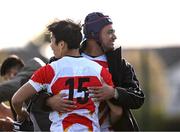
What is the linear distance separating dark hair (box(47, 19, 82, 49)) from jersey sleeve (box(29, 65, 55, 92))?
0.71 feet

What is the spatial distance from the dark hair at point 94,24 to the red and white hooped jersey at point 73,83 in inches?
14.6

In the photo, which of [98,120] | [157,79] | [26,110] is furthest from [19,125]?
[157,79]

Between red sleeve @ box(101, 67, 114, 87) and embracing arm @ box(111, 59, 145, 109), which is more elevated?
red sleeve @ box(101, 67, 114, 87)

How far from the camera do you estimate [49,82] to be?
4.84 m

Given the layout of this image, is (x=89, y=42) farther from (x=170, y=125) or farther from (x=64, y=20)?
(x=170, y=125)

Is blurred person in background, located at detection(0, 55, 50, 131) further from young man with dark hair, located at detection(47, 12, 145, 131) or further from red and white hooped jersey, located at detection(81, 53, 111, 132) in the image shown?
young man with dark hair, located at detection(47, 12, 145, 131)

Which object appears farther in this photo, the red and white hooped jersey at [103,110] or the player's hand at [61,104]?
the red and white hooped jersey at [103,110]

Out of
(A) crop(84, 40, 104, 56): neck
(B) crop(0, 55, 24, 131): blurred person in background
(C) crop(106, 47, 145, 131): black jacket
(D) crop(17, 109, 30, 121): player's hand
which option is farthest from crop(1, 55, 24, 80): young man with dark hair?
(C) crop(106, 47, 145, 131): black jacket

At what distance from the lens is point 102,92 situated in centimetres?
490

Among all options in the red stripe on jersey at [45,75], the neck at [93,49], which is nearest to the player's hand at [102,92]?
the red stripe on jersey at [45,75]

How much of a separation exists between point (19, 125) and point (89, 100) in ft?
2.67

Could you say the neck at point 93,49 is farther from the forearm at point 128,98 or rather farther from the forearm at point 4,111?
the forearm at point 4,111

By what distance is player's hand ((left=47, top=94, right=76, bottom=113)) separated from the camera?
4.82m

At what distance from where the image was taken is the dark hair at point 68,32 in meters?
4.90
